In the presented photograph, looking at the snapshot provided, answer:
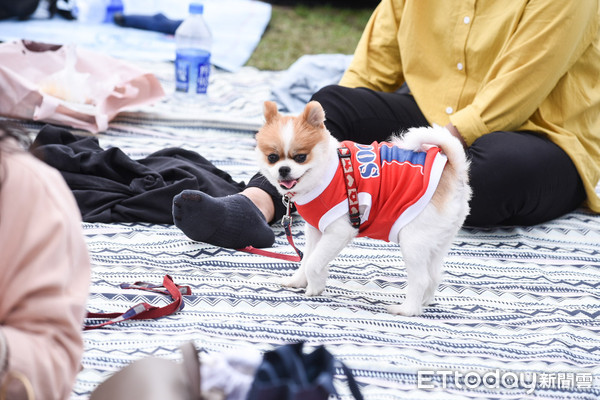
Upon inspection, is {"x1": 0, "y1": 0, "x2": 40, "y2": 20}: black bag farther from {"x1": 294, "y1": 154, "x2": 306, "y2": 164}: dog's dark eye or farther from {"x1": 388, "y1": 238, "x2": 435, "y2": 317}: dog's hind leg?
{"x1": 388, "y1": 238, "x2": 435, "y2": 317}: dog's hind leg

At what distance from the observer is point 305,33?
5.31 metres

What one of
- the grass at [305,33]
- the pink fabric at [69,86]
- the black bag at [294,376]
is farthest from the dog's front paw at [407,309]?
the grass at [305,33]

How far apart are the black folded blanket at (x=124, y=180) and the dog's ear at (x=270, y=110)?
1.77 ft

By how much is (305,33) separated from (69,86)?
9.26 feet

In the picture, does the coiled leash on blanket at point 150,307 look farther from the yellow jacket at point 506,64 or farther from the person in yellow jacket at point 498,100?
the yellow jacket at point 506,64

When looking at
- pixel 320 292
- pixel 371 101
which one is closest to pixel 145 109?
pixel 371 101

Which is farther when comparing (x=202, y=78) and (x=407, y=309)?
(x=202, y=78)

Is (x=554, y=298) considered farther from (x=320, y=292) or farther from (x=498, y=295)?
(x=320, y=292)

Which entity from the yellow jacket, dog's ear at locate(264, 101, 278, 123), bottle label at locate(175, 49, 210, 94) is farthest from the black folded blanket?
bottle label at locate(175, 49, 210, 94)

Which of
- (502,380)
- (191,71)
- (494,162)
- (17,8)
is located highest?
(494,162)

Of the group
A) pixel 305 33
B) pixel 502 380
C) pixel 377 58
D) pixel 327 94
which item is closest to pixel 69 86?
pixel 327 94

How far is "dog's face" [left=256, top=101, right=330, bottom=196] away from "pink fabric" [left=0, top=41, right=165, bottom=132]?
53.5 inches

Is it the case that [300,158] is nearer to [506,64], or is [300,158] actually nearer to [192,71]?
[506,64]

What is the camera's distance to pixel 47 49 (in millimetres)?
2977
